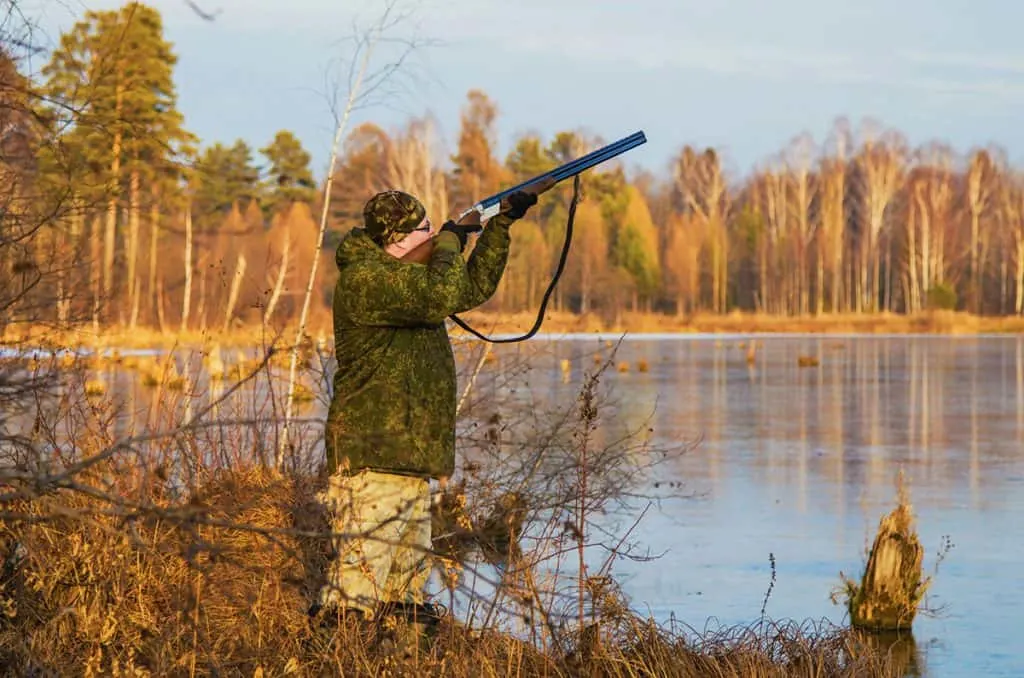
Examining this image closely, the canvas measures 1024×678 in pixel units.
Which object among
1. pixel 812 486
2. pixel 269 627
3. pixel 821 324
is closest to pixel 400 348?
pixel 269 627

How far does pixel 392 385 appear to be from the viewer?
5375 mm

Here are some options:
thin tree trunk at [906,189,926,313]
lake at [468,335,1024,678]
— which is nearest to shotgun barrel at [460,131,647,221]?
lake at [468,335,1024,678]

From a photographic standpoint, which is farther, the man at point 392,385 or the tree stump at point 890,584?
the tree stump at point 890,584

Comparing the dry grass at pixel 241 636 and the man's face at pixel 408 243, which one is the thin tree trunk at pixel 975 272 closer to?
the dry grass at pixel 241 636

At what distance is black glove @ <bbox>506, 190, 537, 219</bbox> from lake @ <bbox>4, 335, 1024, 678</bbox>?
2.26 meters

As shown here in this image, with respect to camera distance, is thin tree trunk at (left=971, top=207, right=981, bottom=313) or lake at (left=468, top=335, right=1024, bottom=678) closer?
lake at (left=468, top=335, right=1024, bottom=678)

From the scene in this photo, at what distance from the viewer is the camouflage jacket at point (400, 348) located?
17.1 feet

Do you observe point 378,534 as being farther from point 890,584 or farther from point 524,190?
point 890,584

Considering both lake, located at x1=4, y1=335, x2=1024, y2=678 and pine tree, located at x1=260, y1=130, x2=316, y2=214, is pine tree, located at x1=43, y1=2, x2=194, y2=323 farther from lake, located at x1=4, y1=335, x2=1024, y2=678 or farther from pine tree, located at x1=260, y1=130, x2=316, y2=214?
pine tree, located at x1=260, y1=130, x2=316, y2=214

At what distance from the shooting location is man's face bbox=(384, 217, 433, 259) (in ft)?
18.0

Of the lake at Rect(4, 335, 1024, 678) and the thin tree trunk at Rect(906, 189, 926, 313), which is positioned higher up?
the thin tree trunk at Rect(906, 189, 926, 313)

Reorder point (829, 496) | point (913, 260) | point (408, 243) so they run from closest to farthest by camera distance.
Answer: point (408, 243) → point (829, 496) → point (913, 260)

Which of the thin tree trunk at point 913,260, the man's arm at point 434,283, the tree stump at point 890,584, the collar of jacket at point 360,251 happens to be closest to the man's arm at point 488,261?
the man's arm at point 434,283

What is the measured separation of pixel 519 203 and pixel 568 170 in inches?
15.9
